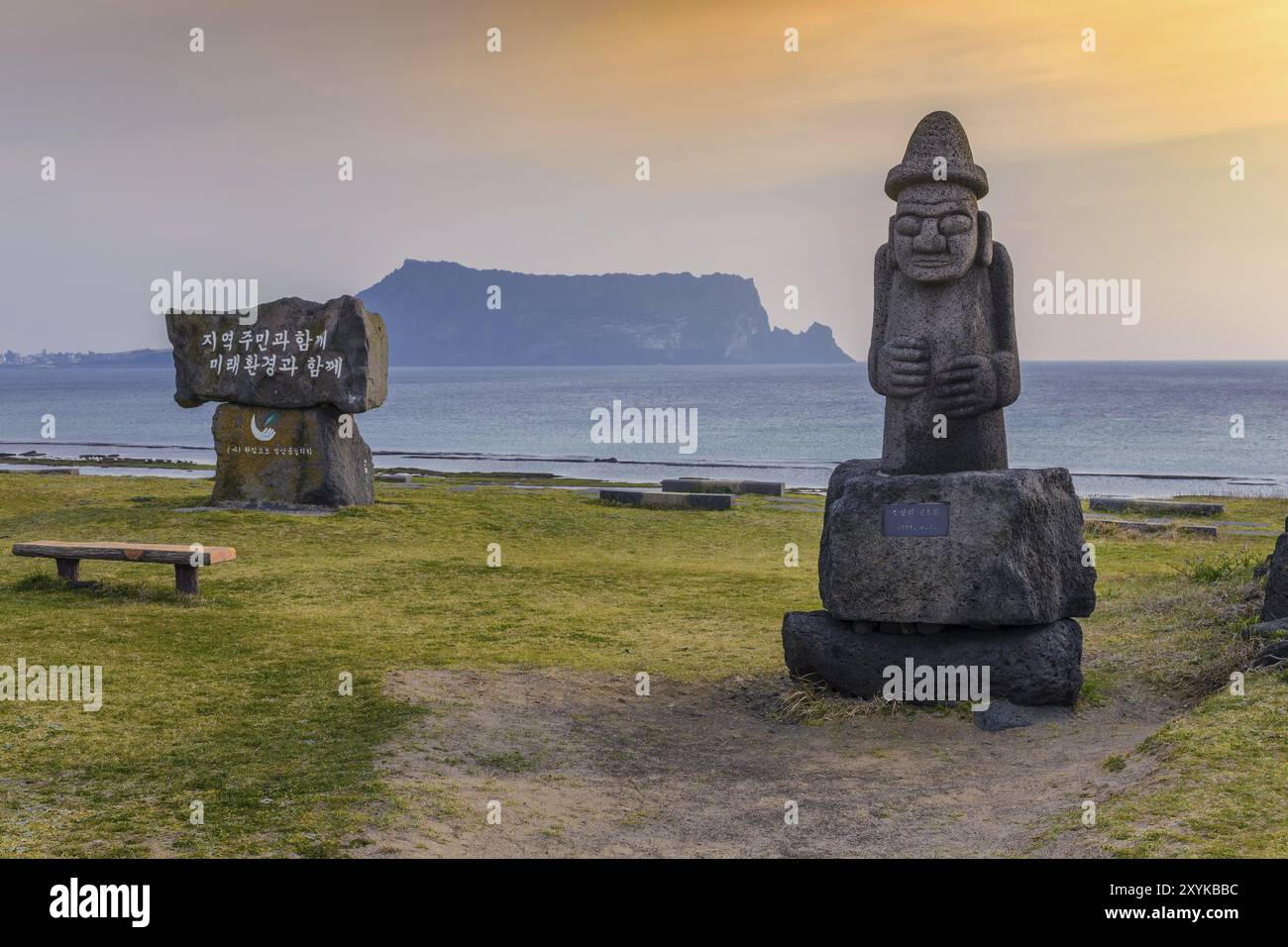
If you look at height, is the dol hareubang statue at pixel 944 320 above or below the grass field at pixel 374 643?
above

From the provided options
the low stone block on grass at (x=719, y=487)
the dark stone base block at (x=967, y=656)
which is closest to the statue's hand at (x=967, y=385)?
the dark stone base block at (x=967, y=656)

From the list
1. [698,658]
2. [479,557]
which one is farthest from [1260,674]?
[479,557]

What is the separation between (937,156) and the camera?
10.4 m

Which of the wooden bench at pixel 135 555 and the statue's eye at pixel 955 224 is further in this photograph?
the wooden bench at pixel 135 555

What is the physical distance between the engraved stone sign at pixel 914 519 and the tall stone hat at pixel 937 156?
2671 millimetres

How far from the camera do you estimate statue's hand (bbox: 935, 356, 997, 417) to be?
403 inches

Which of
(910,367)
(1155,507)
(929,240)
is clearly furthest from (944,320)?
(1155,507)

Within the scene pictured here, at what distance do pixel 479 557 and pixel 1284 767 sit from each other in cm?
1249

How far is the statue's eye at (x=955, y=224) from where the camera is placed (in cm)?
1027

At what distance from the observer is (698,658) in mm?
12148

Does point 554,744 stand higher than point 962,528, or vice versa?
point 962,528

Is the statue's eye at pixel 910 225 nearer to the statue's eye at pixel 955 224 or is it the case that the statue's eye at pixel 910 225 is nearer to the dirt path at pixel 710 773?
the statue's eye at pixel 955 224

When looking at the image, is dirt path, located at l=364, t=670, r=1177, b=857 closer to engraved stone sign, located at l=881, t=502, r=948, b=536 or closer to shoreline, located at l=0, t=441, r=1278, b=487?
engraved stone sign, located at l=881, t=502, r=948, b=536

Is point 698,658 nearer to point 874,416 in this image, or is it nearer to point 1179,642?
point 1179,642
